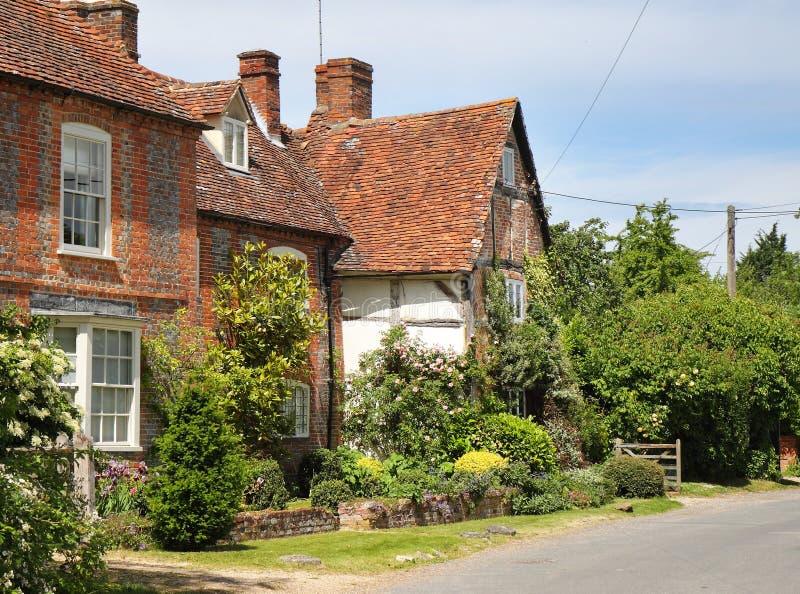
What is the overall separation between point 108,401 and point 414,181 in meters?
12.7

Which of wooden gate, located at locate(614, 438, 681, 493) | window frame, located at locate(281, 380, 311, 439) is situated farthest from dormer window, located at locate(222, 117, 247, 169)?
wooden gate, located at locate(614, 438, 681, 493)

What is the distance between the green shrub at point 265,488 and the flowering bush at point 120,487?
8.04 ft

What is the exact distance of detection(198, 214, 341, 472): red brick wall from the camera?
2309cm

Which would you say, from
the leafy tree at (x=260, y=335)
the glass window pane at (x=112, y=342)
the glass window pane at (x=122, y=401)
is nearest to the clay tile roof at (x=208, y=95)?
the leafy tree at (x=260, y=335)

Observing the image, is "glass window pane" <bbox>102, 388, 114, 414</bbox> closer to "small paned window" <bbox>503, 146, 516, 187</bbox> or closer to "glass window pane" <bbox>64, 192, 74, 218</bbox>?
"glass window pane" <bbox>64, 192, 74, 218</bbox>

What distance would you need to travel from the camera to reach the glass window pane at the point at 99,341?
63.1ft

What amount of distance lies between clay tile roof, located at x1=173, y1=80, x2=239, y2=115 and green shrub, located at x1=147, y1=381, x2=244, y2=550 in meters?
9.61

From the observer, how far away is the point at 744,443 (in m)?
32.6

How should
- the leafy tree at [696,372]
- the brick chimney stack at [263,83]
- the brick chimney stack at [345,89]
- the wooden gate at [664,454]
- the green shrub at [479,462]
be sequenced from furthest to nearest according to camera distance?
1. the brick chimney stack at [345,89]
2. the leafy tree at [696,372]
3. the brick chimney stack at [263,83]
4. the wooden gate at [664,454]
5. the green shrub at [479,462]

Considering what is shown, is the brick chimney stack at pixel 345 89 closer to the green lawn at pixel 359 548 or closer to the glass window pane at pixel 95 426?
the green lawn at pixel 359 548

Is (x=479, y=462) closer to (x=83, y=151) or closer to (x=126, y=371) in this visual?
(x=126, y=371)

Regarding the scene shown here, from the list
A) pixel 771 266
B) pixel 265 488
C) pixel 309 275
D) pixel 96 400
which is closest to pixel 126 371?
pixel 96 400

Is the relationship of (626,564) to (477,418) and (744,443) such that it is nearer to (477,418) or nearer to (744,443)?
(477,418)

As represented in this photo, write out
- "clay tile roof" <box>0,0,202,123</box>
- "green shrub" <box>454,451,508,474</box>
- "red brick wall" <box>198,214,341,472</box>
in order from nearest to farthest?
1. "clay tile roof" <box>0,0,202,123</box>
2. "red brick wall" <box>198,214,341,472</box>
3. "green shrub" <box>454,451,508,474</box>
